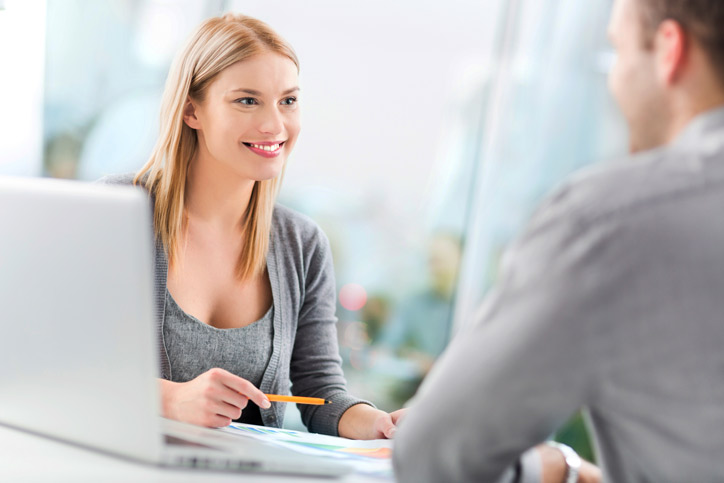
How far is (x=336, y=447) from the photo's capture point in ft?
3.65

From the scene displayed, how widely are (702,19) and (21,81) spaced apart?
242 centimetres

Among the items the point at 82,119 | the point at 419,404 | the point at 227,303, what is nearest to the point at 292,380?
the point at 227,303

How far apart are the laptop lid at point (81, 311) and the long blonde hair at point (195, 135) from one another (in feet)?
2.06

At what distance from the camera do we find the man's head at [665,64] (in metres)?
0.77

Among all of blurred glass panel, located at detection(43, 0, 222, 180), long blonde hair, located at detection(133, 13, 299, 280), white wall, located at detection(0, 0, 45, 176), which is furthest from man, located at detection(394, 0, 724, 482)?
blurred glass panel, located at detection(43, 0, 222, 180)

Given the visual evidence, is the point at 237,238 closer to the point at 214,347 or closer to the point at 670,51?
the point at 214,347

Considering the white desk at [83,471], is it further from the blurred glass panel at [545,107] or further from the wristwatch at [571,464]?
the blurred glass panel at [545,107]

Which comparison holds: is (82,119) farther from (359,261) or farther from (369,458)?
(369,458)

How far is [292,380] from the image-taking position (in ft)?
5.51

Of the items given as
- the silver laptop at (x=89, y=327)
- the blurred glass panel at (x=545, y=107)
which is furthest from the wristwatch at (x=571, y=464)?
the blurred glass panel at (x=545, y=107)

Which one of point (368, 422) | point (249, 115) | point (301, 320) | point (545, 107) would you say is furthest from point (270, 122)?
point (545, 107)

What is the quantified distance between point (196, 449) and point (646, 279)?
1.73 feet

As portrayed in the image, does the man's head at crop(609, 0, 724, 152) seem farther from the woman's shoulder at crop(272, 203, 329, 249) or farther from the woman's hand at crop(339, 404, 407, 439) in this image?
the woman's shoulder at crop(272, 203, 329, 249)

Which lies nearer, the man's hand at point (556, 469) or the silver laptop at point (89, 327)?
the silver laptop at point (89, 327)
